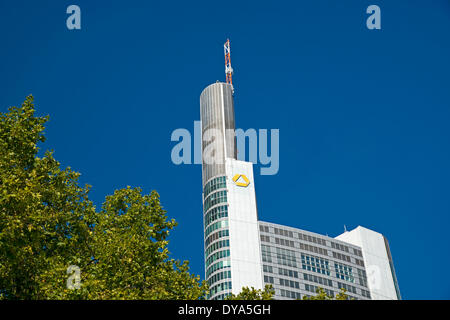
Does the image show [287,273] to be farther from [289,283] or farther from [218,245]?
[218,245]

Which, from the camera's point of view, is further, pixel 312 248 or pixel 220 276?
pixel 312 248

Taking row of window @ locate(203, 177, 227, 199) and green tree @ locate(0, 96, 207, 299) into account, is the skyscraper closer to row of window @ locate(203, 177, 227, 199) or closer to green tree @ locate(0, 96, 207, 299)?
row of window @ locate(203, 177, 227, 199)

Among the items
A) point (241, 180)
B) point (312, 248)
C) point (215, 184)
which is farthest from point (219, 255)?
point (312, 248)

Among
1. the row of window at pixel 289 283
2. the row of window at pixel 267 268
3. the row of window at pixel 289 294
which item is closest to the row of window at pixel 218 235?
the row of window at pixel 267 268

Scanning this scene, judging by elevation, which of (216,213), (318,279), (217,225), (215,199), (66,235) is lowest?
(66,235)

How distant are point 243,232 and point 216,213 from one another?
1099 cm

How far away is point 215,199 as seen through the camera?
192 meters

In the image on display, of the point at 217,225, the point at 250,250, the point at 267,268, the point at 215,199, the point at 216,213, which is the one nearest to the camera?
the point at 250,250

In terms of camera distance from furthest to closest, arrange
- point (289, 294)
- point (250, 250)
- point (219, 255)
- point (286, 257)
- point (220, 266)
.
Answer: point (286, 257) → point (250, 250) → point (289, 294) → point (219, 255) → point (220, 266)

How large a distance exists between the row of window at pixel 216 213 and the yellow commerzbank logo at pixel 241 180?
10714mm

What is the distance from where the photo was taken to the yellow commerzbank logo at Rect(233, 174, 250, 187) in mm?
195000
